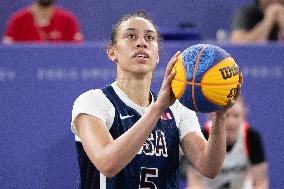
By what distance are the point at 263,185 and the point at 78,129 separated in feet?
6.78

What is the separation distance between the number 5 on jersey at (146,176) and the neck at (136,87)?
324mm

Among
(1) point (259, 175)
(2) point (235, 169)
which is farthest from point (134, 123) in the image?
(1) point (259, 175)

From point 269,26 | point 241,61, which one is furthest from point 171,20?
point 241,61

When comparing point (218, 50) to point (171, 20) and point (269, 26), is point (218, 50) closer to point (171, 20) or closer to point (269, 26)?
point (269, 26)

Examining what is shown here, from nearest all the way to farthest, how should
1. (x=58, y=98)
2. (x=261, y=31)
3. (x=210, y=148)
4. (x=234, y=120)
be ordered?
1. (x=210, y=148)
2. (x=234, y=120)
3. (x=58, y=98)
4. (x=261, y=31)

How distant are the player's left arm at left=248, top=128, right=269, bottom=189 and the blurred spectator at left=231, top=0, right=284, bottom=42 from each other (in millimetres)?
1112

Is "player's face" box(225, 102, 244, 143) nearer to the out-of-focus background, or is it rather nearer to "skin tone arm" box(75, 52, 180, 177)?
the out-of-focus background

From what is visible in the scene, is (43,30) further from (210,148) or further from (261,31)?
(210,148)

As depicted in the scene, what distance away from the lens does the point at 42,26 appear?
621 centimetres

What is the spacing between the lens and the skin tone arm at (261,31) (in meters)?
5.90

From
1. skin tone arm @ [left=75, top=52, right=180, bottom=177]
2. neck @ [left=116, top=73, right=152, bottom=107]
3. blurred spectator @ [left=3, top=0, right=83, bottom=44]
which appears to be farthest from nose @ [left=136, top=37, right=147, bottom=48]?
blurred spectator @ [left=3, top=0, right=83, bottom=44]

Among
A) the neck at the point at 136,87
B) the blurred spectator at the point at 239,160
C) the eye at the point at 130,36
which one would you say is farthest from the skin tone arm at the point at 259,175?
the eye at the point at 130,36

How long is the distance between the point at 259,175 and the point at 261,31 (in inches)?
56.0

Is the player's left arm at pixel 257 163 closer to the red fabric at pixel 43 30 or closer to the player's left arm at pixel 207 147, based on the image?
the player's left arm at pixel 207 147
